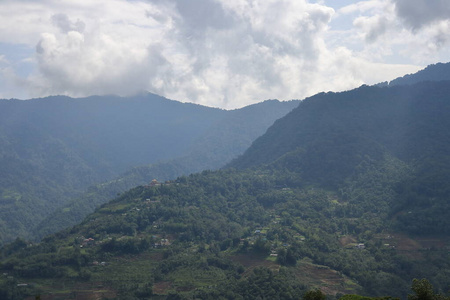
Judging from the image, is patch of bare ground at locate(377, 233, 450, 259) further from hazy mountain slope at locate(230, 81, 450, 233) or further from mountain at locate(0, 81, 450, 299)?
hazy mountain slope at locate(230, 81, 450, 233)

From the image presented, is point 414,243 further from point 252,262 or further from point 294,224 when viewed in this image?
point 252,262

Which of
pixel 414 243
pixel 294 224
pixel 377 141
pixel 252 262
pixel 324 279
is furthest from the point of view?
pixel 377 141

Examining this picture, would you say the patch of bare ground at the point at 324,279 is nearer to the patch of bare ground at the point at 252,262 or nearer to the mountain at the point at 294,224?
the mountain at the point at 294,224

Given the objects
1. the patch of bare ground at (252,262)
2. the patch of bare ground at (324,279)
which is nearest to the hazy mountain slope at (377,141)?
the patch of bare ground at (324,279)

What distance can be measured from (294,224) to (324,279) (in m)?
29.5

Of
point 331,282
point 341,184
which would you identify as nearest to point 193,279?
point 331,282

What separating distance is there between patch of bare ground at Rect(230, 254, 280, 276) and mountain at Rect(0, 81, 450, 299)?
1.39 feet

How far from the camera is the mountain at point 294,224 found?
7800 cm

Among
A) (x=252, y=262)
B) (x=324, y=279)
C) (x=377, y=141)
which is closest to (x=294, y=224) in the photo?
(x=252, y=262)

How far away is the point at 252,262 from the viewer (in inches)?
3450

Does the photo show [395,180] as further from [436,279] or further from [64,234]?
[64,234]

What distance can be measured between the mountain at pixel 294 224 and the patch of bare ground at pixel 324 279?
15.0 inches

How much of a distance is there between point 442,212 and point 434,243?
10745mm

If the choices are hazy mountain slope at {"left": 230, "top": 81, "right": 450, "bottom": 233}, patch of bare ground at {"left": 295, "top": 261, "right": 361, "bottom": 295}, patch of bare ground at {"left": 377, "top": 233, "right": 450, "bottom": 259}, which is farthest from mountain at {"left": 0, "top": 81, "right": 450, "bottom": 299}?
hazy mountain slope at {"left": 230, "top": 81, "right": 450, "bottom": 233}
